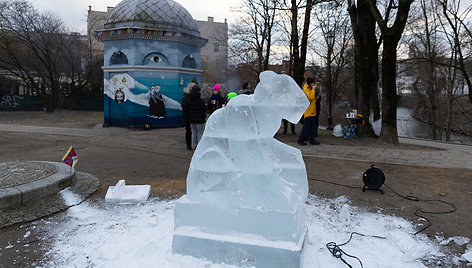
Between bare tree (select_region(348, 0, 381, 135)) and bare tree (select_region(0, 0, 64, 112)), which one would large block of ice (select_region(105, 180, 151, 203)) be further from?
bare tree (select_region(0, 0, 64, 112))

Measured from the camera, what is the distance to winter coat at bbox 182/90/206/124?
347 inches

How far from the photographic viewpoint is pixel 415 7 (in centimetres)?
2194

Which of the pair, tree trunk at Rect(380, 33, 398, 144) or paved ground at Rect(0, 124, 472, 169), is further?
tree trunk at Rect(380, 33, 398, 144)

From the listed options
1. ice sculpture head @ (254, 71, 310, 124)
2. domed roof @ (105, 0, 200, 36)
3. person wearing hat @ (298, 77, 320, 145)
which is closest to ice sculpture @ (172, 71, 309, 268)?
ice sculpture head @ (254, 71, 310, 124)

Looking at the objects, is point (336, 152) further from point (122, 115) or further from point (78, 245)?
point (122, 115)

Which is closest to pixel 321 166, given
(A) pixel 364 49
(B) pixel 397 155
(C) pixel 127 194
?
(B) pixel 397 155

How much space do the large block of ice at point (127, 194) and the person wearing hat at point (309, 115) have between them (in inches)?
224

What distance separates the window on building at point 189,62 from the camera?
14972mm

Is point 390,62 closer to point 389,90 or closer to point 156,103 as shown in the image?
point 389,90

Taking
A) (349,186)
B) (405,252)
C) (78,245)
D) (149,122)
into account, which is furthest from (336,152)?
(149,122)

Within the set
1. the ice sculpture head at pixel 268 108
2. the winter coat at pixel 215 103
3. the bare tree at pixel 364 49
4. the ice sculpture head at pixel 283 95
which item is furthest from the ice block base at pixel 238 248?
the bare tree at pixel 364 49

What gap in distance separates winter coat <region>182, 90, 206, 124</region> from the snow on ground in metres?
4.16

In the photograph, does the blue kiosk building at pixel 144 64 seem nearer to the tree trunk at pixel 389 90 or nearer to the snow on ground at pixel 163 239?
the tree trunk at pixel 389 90

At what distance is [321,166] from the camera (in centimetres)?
750
